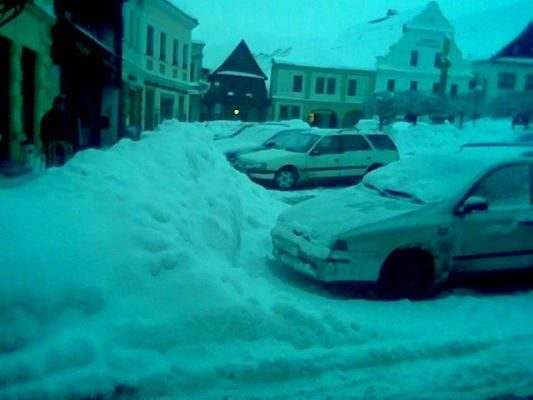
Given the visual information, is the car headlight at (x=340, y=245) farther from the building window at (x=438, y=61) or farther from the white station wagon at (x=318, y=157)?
the building window at (x=438, y=61)

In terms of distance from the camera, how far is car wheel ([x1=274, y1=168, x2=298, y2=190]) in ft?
46.5

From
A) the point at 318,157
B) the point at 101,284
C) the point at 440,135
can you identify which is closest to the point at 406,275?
the point at 101,284

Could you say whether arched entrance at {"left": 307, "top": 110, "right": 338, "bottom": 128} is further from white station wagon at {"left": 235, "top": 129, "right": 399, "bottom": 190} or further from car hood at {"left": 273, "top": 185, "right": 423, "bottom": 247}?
car hood at {"left": 273, "top": 185, "right": 423, "bottom": 247}

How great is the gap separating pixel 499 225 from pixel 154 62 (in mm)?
25642

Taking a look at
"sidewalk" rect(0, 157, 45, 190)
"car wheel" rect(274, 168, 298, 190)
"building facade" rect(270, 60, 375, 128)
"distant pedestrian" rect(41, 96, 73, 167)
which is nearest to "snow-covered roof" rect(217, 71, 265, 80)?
"building facade" rect(270, 60, 375, 128)

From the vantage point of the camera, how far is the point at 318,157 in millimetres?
14500

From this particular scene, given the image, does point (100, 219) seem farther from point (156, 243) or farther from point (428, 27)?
point (428, 27)

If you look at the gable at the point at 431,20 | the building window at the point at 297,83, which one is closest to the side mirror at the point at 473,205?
the building window at the point at 297,83

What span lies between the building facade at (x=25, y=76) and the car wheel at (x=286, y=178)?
5669mm

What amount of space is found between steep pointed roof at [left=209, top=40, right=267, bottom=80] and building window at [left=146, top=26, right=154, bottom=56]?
47.2 ft

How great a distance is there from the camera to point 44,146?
32.7 feet

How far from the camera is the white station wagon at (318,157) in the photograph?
1413cm

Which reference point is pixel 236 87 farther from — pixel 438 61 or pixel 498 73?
pixel 498 73

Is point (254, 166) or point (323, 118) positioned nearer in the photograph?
point (254, 166)
